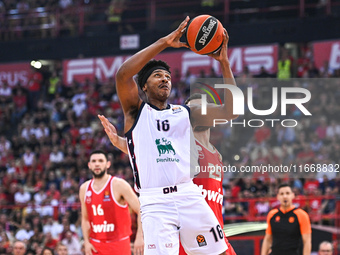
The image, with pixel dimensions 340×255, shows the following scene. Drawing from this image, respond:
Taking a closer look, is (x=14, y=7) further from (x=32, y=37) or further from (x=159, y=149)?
(x=159, y=149)

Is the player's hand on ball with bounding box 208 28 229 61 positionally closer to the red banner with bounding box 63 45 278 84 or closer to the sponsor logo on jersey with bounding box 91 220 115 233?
the sponsor logo on jersey with bounding box 91 220 115 233

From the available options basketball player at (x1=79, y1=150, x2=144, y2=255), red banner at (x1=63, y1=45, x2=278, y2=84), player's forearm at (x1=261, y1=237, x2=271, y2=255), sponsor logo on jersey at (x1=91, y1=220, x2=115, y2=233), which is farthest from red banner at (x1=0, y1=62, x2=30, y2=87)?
player's forearm at (x1=261, y1=237, x2=271, y2=255)

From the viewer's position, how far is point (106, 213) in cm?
806

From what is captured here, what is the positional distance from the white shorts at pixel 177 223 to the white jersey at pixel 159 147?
0.11 meters

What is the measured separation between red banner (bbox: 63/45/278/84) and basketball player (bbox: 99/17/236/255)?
13677 millimetres

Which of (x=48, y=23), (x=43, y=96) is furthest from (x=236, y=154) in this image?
(x=48, y=23)

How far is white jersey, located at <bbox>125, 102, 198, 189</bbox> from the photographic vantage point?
197 inches

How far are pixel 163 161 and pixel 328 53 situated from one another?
13661 mm

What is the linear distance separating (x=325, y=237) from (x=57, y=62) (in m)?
14.4

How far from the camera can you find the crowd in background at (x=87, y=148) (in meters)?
12.8

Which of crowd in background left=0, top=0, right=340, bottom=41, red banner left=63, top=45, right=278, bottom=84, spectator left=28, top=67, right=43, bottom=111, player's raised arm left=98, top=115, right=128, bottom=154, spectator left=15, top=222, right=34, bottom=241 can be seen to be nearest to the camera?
player's raised arm left=98, top=115, right=128, bottom=154

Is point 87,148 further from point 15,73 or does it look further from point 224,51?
point 224,51

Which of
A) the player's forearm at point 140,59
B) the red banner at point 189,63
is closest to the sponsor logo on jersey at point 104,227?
the player's forearm at point 140,59

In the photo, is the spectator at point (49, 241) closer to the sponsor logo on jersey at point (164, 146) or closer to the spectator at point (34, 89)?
the sponsor logo on jersey at point (164, 146)
